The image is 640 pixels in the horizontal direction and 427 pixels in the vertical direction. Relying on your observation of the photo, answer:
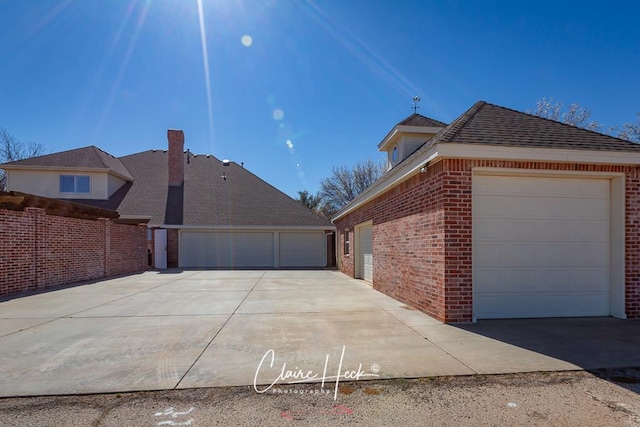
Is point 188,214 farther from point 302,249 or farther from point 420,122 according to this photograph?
point 420,122

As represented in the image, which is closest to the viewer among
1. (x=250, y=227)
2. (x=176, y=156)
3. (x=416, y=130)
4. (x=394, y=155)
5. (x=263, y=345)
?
(x=263, y=345)

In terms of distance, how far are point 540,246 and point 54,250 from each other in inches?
545

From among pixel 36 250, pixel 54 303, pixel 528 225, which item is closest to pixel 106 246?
pixel 36 250

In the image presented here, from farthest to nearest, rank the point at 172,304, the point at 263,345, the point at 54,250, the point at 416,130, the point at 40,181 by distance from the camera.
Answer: the point at 40,181
the point at 416,130
the point at 54,250
the point at 172,304
the point at 263,345

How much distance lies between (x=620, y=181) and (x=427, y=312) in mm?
4404

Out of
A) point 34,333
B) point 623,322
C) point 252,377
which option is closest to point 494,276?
point 623,322

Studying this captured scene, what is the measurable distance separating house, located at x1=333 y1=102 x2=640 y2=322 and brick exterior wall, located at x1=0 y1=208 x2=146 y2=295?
1111 cm

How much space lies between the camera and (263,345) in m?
4.76

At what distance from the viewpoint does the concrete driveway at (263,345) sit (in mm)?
3750

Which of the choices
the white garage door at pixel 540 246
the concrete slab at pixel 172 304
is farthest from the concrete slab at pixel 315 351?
the white garage door at pixel 540 246

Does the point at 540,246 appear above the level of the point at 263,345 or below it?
above

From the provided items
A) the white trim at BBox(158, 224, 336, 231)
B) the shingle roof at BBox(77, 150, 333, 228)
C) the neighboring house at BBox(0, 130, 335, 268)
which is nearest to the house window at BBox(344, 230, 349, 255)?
the white trim at BBox(158, 224, 336, 231)

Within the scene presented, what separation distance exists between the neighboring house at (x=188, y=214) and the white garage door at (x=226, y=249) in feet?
0.16

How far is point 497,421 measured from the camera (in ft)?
9.32
